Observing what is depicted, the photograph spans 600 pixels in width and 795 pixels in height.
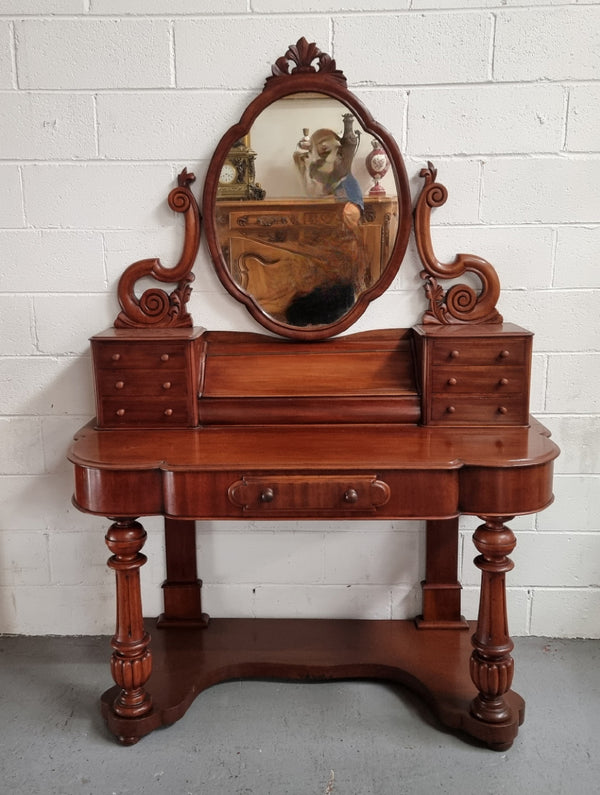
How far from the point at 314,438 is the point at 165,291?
2.32 feet

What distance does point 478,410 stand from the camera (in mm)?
2277

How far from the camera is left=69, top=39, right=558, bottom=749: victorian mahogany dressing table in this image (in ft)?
6.42

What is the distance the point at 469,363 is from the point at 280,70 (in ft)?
3.36

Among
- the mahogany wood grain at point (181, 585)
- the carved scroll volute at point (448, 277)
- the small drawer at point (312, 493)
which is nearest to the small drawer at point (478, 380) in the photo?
the carved scroll volute at point (448, 277)

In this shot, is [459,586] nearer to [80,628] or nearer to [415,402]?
[415,402]

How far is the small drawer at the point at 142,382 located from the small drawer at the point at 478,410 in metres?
0.76

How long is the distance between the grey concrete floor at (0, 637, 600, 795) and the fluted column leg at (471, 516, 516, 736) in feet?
0.43

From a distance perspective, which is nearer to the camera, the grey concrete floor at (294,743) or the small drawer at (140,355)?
the grey concrete floor at (294,743)

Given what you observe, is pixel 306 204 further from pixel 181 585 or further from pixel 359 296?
pixel 181 585

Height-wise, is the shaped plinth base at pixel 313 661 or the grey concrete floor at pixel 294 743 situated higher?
the shaped plinth base at pixel 313 661

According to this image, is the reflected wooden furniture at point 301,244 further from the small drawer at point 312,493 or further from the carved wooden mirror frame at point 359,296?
the small drawer at point 312,493

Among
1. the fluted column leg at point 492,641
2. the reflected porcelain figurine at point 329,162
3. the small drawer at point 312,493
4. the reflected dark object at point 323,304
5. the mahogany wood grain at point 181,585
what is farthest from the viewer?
the mahogany wood grain at point 181,585

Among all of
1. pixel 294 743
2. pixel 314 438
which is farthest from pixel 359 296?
pixel 294 743

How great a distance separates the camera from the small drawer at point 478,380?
2.26 metres
